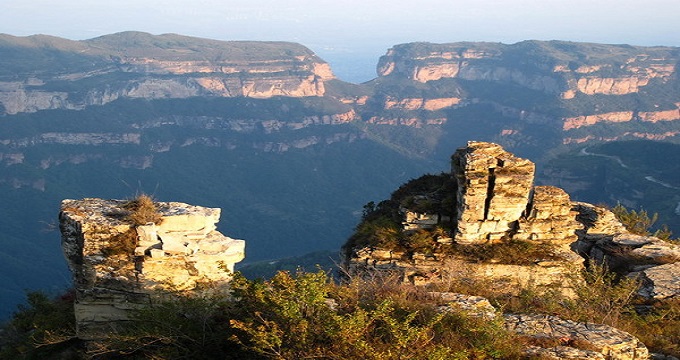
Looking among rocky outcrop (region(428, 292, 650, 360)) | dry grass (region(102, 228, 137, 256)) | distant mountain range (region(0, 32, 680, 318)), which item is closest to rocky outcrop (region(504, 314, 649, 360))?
rocky outcrop (region(428, 292, 650, 360))

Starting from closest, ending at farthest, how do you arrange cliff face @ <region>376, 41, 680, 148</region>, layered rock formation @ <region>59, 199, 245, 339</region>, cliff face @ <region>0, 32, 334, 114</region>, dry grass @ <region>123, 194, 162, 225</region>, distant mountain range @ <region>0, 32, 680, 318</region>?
1. layered rock formation @ <region>59, 199, 245, 339</region>
2. dry grass @ <region>123, 194, 162, 225</region>
3. distant mountain range @ <region>0, 32, 680, 318</region>
4. cliff face @ <region>0, 32, 334, 114</region>
5. cliff face @ <region>376, 41, 680, 148</region>

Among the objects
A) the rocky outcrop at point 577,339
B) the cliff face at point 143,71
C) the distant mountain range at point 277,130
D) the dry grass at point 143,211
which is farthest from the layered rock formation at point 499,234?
the cliff face at point 143,71

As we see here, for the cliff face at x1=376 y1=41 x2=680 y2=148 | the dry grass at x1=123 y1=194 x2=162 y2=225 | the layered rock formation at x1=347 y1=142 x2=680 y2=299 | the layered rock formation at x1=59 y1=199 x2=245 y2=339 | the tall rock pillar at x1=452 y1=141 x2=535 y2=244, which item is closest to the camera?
the layered rock formation at x1=59 y1=199 x2=245 y2=339

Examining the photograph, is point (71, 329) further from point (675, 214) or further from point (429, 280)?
point (675, 214)

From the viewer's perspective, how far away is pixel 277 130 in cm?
16200

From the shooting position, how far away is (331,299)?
381 inches

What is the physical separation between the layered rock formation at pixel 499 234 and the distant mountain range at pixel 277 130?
8038 centimetres

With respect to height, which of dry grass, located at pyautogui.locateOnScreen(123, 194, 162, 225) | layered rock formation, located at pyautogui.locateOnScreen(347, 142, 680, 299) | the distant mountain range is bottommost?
the distant mountain range

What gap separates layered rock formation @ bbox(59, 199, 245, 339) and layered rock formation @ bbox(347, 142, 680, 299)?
5185 millimetres

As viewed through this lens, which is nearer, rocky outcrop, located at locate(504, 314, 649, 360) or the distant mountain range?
rocky outcrop, located at locate(504, 314, 649, 360)

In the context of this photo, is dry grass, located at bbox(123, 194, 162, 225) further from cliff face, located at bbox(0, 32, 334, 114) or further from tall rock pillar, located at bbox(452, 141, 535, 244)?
cliff face, located at bbox(0, 32, 334, 114)

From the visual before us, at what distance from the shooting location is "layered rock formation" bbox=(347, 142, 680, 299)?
15383 millimetres

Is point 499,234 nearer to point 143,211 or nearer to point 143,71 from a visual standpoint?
point 143,211

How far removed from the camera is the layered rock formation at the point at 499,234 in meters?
15.4
